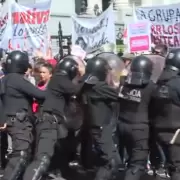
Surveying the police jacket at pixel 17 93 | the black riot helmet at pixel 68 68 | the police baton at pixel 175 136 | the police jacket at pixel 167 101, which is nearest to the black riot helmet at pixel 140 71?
the police jacket at pixel 167 101

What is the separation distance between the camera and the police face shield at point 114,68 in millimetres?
7844

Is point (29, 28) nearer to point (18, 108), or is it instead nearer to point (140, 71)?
point (18, 108)

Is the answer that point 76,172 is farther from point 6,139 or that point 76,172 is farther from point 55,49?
point 55,49

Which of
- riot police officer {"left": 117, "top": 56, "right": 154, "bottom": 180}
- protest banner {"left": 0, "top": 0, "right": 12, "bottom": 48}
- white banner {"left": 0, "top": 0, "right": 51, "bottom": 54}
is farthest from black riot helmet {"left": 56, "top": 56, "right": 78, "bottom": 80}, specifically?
protest banner {"left": 0, "top": 0, "right": 12, "bottom": 48}

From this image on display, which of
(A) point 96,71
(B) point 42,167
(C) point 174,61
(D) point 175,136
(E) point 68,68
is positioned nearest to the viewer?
(D) point 175,136

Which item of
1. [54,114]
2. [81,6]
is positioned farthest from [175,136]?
[81,6]

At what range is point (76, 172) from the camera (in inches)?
349

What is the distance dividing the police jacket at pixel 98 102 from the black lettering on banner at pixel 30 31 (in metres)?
4.24

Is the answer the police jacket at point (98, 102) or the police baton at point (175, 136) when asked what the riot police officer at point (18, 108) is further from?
the police baton at point (175, 136)

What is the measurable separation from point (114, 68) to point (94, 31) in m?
4.26

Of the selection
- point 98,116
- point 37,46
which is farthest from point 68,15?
point 98,116

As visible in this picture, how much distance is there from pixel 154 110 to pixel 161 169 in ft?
3.01

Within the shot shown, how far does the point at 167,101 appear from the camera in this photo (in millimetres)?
7047

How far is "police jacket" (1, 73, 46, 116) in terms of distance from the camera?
25.9 ft
